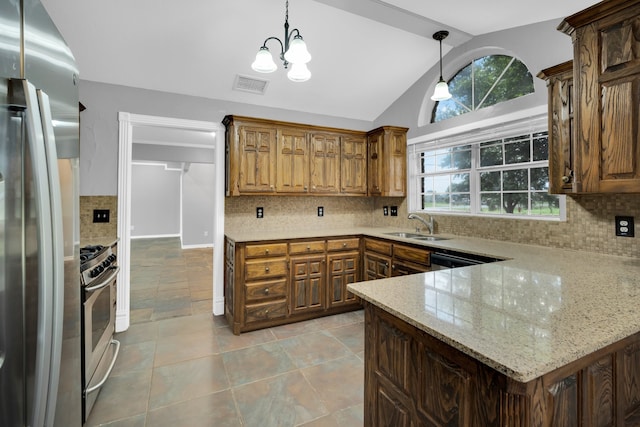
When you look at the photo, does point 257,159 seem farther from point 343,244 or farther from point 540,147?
point 540,147

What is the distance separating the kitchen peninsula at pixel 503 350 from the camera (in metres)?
0.82

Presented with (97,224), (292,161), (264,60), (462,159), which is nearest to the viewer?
(264,60)

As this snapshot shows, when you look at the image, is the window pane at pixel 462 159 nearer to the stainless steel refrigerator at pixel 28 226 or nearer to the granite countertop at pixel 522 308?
the granite countertop at pixel 522 308

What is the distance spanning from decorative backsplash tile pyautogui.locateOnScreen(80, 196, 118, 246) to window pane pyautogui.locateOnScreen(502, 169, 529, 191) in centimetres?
396

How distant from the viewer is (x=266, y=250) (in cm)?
316

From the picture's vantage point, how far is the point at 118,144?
3166 mm

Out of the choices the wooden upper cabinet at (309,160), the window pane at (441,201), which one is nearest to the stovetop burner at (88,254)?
the wooden upper cabinet at (309,160)

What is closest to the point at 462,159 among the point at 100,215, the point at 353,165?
the point at 353,165

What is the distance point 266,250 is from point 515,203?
8.24 feet

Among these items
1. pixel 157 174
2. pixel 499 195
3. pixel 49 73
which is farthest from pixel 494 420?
pixel 157 174

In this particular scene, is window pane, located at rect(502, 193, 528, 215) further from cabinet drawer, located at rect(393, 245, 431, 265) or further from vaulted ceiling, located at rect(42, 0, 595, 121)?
vaulted ceiling, located at rect(42, 0, 595, 121)

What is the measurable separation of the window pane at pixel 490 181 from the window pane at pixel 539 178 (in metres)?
0.33

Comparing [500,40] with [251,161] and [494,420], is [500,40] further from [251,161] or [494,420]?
[494,420]

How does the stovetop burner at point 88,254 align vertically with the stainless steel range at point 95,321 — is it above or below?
above
